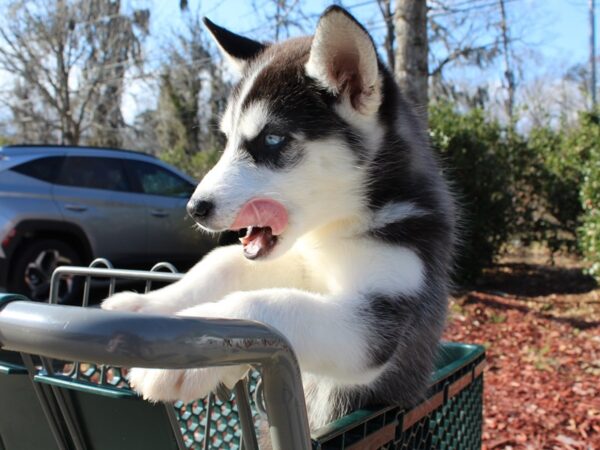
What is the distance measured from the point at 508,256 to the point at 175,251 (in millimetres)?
5943

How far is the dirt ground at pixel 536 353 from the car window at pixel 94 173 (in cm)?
490

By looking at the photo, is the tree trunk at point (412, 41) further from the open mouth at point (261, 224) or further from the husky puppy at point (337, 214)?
the open mouth at point (261, 224)

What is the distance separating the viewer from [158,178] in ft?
27.9

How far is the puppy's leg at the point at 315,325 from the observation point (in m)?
1.31

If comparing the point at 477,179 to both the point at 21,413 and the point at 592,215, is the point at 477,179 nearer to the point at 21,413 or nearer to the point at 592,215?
the point at 592,215

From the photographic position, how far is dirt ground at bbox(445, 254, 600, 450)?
3.69 meters

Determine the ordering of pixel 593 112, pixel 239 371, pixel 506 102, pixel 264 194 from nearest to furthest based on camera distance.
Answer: pixel 239 371, pixel 264 194, pixel 593 112, pixel 506 102

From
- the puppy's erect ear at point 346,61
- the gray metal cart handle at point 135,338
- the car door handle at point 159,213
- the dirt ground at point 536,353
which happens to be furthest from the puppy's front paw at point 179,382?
the car door handle at point 159,213

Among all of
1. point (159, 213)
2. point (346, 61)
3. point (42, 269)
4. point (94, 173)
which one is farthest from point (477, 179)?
point (346, 61)

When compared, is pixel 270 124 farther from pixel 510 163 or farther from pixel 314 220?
pixel 510 163

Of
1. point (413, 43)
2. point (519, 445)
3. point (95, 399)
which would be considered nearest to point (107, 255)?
point (413, 43)

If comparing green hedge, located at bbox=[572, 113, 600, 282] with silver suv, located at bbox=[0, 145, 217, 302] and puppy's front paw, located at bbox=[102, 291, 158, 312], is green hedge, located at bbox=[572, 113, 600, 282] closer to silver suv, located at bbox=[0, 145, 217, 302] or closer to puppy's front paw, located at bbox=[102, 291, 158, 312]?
silver suv, located at bbox=[0, 145, 217, 302]

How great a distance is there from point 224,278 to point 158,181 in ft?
22.3

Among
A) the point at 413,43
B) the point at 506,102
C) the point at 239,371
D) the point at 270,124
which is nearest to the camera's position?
the point at 239,371
